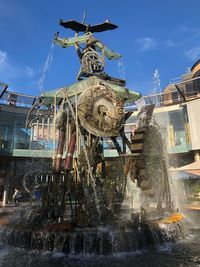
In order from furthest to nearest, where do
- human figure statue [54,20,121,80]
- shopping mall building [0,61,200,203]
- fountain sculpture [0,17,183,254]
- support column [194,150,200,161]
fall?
support column [194,150,200,161] < shopping mall building [0,61,200,203] < human figure statue [54,20,121,80] < fountain sculpture [0,17,183,254]

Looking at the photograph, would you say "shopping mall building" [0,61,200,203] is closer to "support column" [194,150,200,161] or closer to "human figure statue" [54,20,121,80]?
"support column" [194,150,200,161]

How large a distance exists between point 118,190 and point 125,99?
13.3 feet

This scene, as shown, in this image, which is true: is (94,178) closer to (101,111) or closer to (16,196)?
(101,111)

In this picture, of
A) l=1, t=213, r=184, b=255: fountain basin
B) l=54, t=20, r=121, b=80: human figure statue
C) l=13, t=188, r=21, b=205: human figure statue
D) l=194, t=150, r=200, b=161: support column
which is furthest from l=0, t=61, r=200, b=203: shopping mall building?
l=1, t=213, r=184, b=255: fountain basin

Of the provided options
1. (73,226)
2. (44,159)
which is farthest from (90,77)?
(44,159)

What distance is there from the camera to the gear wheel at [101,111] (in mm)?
9930

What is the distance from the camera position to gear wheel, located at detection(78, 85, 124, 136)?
391 inches

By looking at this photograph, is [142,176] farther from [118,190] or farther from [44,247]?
[44,247]

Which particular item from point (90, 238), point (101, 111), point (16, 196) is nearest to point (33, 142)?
point (16, 196)

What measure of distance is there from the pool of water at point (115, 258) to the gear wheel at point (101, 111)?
4.63 meters

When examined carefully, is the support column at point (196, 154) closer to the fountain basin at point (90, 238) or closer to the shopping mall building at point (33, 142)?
the shopping mall building at point (33, 142)

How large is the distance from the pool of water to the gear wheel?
4630 mm

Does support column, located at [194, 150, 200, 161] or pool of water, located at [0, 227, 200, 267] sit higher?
support column, located at [194, 150, 200, 161]

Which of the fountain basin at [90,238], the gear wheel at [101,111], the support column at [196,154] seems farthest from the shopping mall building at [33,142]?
the fountain basin at [90,238]
